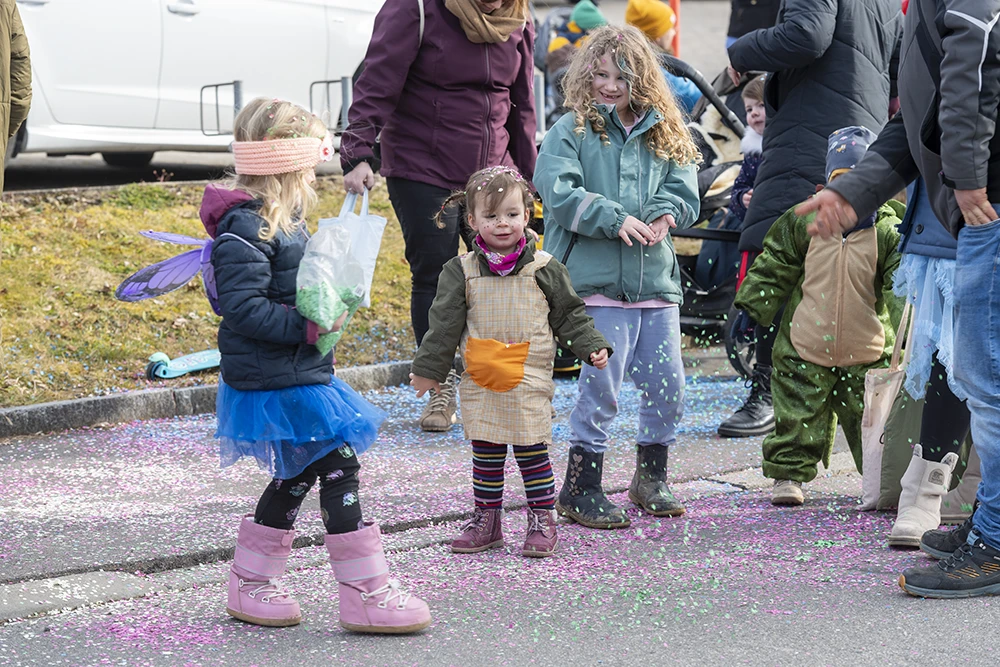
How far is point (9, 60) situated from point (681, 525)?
369cm

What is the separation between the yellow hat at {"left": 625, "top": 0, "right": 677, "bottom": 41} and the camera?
29.0ft

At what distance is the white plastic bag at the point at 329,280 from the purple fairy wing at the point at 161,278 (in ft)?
1.53

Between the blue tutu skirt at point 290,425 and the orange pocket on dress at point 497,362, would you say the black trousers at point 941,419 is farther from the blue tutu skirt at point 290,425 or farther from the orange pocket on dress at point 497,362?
the blue tutu skirt at point 290,425

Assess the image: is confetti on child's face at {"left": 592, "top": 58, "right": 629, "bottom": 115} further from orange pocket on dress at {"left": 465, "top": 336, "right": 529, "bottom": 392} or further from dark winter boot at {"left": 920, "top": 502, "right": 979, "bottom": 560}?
dark winter boot at {"left": 920, "top": 502, "right": 979, "bottom": 560}

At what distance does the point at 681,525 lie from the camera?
16.0 feet

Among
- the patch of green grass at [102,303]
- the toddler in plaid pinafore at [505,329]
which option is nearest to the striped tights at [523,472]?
the toddler in plaid pinafore at [505,329]

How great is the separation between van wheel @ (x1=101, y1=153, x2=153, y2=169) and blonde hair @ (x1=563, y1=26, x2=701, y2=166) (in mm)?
6547

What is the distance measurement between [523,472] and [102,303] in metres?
3.78

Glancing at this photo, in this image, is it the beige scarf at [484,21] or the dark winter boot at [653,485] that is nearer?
the dark winter boot at [653,485]

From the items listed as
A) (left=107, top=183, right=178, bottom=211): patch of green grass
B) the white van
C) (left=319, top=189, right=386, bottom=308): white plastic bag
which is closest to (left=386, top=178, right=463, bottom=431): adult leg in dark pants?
(left=319, top=189, right=386, bottom=308): white plastic bag

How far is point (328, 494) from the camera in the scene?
12.9ft

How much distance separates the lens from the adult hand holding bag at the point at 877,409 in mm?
4938

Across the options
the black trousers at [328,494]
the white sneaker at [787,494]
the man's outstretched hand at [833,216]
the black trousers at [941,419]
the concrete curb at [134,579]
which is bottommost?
the concrete curb at [134,579]

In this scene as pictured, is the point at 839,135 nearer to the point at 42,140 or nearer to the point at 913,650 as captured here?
the point at 913,650
